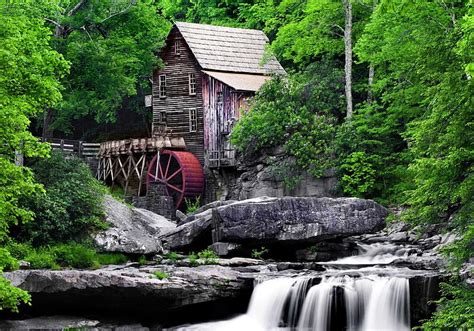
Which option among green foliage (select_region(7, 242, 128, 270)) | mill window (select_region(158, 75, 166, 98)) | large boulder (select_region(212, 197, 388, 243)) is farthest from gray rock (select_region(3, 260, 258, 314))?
mill window (select_region(158, 75, 166, 98))

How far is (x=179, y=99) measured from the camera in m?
42.9

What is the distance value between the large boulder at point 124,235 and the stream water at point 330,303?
4494 mm

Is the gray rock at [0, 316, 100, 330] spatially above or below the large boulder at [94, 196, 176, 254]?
below

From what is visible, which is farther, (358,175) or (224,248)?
(358,175)

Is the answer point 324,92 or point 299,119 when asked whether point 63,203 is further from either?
point 324,92

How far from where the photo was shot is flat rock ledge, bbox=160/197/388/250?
80.0 feet

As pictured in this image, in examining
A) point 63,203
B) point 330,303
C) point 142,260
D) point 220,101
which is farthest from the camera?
point 220,101

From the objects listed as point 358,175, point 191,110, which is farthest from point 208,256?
point 191,110

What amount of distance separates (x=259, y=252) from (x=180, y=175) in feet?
55.0

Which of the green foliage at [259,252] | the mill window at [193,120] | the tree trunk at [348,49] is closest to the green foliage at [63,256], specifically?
the green foliage at [259,252]

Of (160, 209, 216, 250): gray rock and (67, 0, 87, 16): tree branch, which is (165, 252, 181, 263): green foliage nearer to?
(160, 209, 216, 250): gray rock

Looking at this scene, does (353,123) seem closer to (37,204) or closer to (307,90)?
(307,90)

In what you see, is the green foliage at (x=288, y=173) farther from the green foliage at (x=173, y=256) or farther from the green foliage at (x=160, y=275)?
the green foliage at (x=160, y=275)

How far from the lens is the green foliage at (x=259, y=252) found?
25078mm
